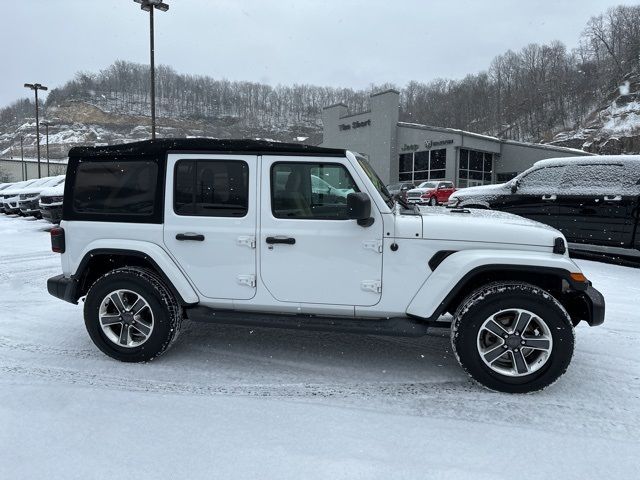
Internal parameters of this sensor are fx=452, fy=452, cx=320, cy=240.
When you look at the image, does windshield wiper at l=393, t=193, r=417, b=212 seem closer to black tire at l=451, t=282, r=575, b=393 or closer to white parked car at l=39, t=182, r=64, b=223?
black tire at l=451, t=282, r=575, b=393

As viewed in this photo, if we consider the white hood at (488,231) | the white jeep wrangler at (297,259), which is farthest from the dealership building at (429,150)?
the white jeep wrangler at (297,259)

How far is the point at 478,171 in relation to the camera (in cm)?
3653

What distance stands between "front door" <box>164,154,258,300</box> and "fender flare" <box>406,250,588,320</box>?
4.34 feet

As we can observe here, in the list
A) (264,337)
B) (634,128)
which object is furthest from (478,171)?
(264,337)

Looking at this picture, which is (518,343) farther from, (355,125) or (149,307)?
(355,125)

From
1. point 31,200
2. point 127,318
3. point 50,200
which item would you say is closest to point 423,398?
point 127,318

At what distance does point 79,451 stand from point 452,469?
2016 mm

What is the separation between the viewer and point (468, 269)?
3.19 meters

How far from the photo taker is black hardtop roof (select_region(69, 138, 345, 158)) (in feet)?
11.6

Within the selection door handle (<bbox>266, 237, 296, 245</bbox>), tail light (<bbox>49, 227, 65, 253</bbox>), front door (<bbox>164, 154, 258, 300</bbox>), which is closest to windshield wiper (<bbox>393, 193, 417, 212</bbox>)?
door handle (<bbox>266, 237, 296, 245</bbox>)

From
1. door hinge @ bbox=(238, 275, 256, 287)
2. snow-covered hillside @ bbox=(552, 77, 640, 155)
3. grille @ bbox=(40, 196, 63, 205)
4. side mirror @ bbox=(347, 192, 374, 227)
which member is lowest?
door hinge @ bbox=(238, 275, 256, 287)

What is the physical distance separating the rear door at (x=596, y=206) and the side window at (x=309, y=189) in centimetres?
628

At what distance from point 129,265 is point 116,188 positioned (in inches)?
26.2

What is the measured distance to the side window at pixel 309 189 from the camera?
11.4 feet
